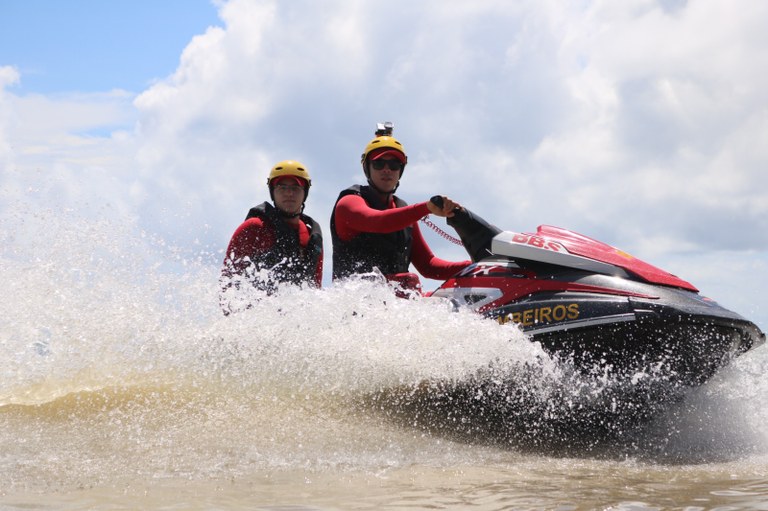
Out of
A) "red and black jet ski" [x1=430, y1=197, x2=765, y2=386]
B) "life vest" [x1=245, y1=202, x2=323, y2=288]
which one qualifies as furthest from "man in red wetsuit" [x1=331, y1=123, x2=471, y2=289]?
"life vest" [x1=245, y1=202, x2=323, y2=288]

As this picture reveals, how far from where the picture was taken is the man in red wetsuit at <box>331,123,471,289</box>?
14.5 feet

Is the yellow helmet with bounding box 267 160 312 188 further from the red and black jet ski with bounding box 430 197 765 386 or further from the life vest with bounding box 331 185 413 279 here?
the red and black jet ski with bounding box 430 197 765 386

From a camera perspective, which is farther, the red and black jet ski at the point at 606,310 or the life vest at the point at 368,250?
the life vest at the point at 368,250

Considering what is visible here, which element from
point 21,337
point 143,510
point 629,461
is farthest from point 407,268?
point 143,510

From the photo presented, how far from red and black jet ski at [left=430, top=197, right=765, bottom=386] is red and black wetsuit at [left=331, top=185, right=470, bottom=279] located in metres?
0.68

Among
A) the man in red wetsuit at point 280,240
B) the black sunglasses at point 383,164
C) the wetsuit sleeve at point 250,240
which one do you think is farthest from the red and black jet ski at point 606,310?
the wetsuit sleeve at point 250,240

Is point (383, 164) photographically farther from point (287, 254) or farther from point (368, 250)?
point (287, 254)

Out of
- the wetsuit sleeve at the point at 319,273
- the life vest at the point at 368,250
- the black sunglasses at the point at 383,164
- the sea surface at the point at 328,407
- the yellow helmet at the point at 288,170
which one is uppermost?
the yellow helmet at the point at 288,170

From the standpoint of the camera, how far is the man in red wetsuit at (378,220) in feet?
14.5

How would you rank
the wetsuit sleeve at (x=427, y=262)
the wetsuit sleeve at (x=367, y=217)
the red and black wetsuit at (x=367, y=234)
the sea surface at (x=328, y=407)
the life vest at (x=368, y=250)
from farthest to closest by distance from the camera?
the wetsuit sleeve at (x=427, y=262) → the life vest at (x=368, y=250) → the red and black wetsuit at (x=367, y=234) → the wetsuit sleeve at (x=367, y=217) → the sea surface at (x=328, y=407)

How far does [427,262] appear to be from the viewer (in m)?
5.52

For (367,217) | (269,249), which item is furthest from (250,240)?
(367,217)

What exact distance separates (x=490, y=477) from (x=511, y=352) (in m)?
0.82

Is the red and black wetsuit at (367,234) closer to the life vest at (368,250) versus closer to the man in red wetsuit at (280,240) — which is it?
the life vest at (368,250)
